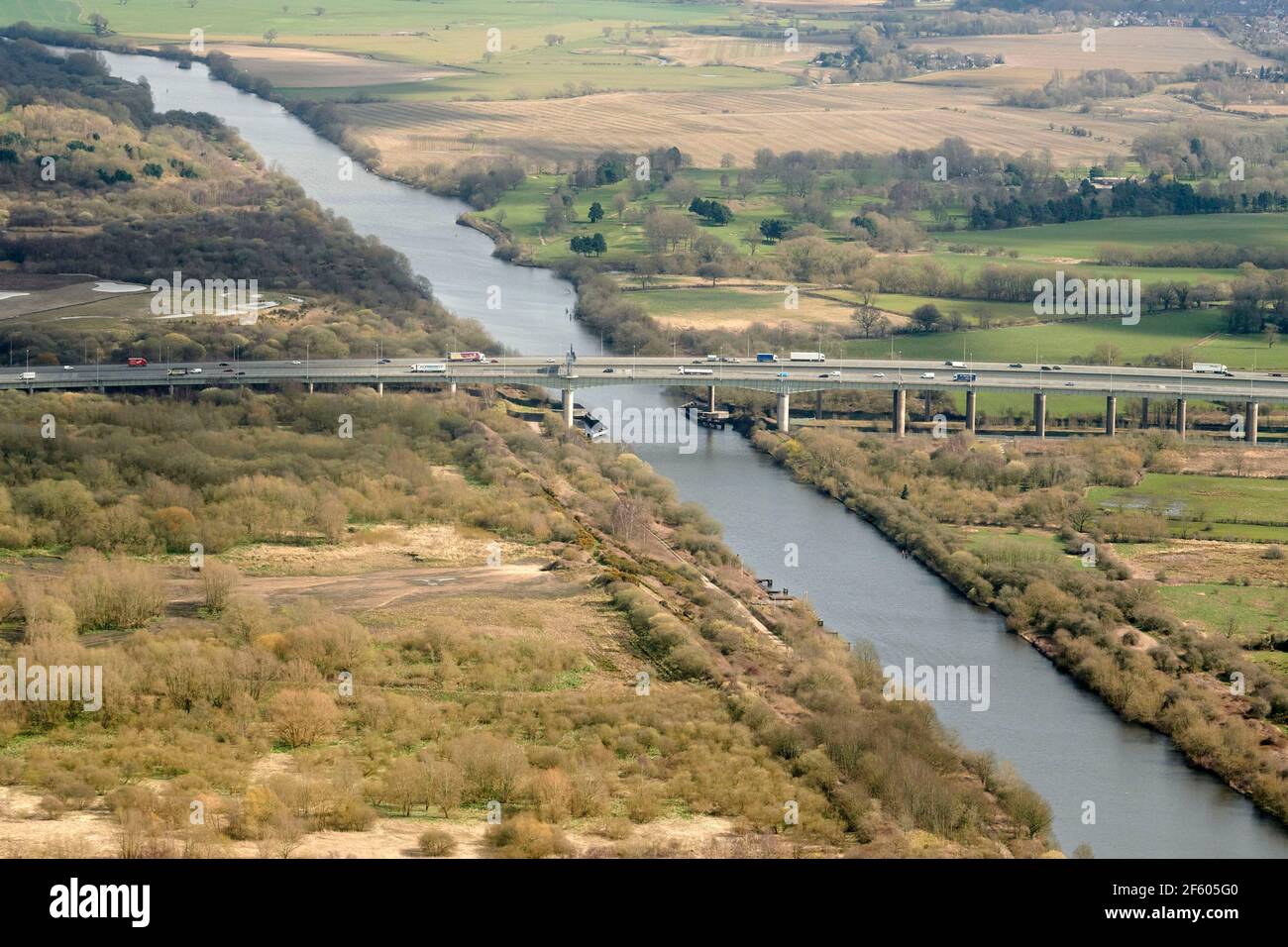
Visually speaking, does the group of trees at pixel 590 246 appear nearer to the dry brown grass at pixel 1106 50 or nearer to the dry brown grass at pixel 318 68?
the dry brown grass at pixel 318 68

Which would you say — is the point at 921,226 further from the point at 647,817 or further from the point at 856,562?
the point at 647,817

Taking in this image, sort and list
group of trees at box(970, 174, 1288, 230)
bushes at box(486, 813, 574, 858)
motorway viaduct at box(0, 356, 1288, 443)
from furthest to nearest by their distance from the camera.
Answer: group of trees at box(970, 174, 1288, 230)
motorway viaduct at box(0, 356, 1288, 443)
bushes at box(486, 813, 574, 858)

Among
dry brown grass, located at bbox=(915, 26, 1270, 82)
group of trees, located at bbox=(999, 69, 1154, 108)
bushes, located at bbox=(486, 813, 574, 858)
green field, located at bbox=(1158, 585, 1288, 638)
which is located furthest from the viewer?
dry brown grass, located at bbox=(915, 26, 1270, 82)

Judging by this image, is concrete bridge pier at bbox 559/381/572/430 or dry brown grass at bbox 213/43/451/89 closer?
concrete bridge pier at bbox 559/381/572/430

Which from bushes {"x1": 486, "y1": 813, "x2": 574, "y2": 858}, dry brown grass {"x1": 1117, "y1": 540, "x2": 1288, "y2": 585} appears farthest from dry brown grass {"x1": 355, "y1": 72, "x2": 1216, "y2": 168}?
bushes {"x1": 486, "y1": 813, "x2": 574, "y2": 858}

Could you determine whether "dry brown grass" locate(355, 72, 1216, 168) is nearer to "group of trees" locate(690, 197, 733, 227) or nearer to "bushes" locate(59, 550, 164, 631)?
"group of trees" locate(690, 197, 733, 227)

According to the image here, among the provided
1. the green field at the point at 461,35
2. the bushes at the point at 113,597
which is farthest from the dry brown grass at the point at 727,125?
the bushes at the point at 113,597

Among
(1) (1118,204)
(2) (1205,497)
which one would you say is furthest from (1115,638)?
(1) (1118,204)
